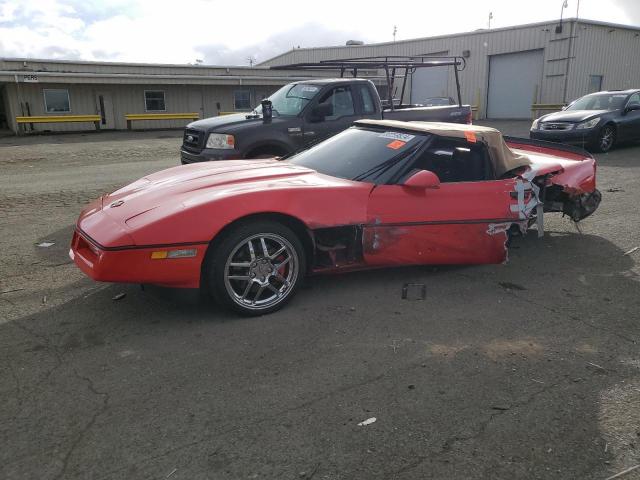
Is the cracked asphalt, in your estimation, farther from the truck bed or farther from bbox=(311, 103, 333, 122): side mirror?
the truck bed

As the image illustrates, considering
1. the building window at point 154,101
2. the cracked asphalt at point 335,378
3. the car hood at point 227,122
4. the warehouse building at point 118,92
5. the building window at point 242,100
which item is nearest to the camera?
the cracked asphalt at point 335,378

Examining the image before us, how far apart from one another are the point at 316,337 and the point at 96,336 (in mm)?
1473

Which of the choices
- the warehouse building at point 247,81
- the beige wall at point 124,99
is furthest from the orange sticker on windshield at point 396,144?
the beige wall at point 124,99

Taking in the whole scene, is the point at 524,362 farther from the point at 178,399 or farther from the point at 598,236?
the point at 598,236

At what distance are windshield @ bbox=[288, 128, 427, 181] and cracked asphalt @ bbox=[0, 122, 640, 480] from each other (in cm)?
95

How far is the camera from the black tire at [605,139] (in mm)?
13289

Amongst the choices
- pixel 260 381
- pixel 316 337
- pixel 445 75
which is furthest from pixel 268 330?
pixel 445 75

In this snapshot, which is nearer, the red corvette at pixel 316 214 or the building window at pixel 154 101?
the red corvette at pixel 316 214

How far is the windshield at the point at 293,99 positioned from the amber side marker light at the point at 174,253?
4.73 m

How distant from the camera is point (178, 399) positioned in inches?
111

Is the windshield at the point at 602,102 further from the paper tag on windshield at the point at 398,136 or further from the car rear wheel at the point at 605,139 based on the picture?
the paper tag on windshield at the point at 398,136

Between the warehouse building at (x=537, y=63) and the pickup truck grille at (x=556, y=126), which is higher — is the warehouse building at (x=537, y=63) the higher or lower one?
the higher one

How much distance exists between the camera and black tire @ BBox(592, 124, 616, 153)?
13.3 m

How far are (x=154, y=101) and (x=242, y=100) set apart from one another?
5082 millimetres
